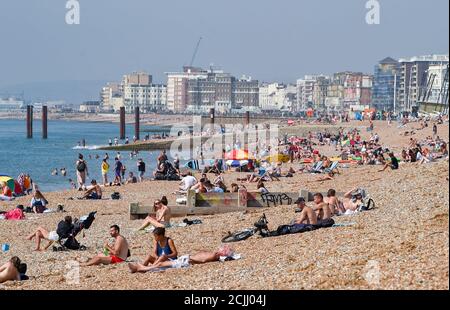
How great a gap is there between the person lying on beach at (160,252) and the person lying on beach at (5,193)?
12.5m

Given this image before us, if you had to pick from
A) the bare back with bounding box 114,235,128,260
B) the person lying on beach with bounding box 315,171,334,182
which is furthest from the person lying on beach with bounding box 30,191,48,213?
the bare back with bounding box 114,235,128,260

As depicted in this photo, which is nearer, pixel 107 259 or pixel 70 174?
pixel 107 259

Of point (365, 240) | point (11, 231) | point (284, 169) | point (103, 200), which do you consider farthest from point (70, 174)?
point (365, 240)

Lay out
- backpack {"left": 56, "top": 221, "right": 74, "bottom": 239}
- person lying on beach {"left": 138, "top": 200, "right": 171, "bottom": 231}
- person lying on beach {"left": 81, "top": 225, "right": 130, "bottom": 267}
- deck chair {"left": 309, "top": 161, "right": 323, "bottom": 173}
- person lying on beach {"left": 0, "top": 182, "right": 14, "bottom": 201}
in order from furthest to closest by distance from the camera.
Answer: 1. deck chair {"left": 309, "top": 161, "right": 323, "bottom": 173}
2. person lying on beach {"left": 0, "top": 182, "right": 14, "bottom": 201}
3. person lying on beach {"left": 138, "top": 200, "right": 171, "bottom": 231}
4. backpack {"left": 56, "top": 221, "right": 74, "bottom": 239}
5. person lying on beach {"left": 81, "top": 225, "right": 130, "bottom": 267}

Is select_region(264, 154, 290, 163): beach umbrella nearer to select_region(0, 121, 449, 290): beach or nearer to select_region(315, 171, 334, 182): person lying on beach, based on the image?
select_region(315, 171, 334, 182): person lying on beach

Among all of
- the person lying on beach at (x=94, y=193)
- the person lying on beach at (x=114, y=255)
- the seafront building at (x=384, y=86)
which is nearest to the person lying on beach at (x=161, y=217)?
the person lying on beach at (x=114, y=255)

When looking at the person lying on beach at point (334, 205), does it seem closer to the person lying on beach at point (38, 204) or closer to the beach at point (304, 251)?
the beach at point (304, 251)

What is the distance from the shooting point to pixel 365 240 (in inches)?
408

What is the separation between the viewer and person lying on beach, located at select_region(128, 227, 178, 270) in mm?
10562

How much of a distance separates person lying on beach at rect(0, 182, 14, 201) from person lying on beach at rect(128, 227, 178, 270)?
12.5 metres

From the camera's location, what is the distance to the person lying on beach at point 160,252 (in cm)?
1056
